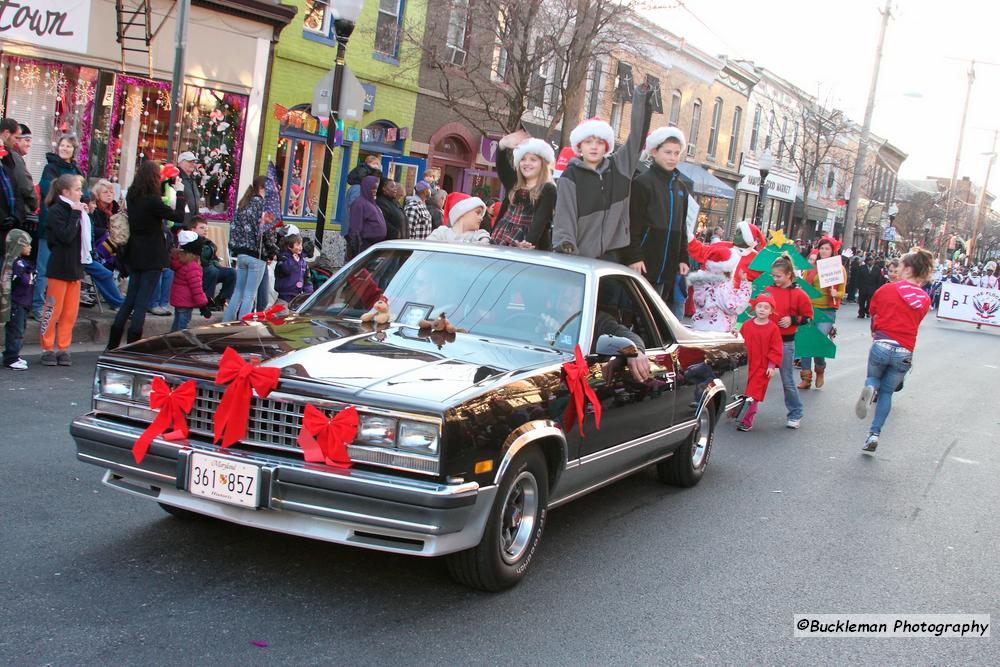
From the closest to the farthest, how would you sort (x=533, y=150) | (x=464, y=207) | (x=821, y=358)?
(x=464, y=207) → (x=533, y=150) → (x=821, y=358)

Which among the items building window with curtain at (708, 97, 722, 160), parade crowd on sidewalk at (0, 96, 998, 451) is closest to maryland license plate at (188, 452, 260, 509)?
parade crowd on sidewalk at (0, 96, 998, 451)

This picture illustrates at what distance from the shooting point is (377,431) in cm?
404

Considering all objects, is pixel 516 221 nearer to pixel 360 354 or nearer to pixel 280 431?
pixel 360 354

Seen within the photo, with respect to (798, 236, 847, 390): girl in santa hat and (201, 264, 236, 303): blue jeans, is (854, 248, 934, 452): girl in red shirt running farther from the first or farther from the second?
(201, 264, 236, 303): blue jeans

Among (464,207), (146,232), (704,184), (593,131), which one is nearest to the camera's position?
(464,207)

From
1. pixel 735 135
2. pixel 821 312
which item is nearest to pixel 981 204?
pixel 735 135

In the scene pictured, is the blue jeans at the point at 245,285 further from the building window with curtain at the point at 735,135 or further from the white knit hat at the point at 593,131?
the building window with curtain at the point at 735,135

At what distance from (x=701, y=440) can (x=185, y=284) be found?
19.0ft

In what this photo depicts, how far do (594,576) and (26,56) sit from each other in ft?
42.7

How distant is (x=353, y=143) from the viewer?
68.7 feet

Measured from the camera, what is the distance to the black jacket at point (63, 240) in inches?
334

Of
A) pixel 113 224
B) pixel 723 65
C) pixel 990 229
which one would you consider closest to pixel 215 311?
pixel 113 224

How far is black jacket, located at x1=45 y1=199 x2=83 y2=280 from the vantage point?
850 centimetres

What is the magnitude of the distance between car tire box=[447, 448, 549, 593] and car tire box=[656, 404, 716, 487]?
225 cm
